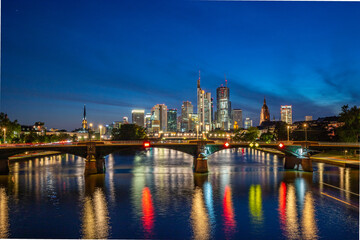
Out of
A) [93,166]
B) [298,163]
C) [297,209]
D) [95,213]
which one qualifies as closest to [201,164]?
[93,166]

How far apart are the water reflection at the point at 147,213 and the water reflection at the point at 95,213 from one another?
4153 millimetres

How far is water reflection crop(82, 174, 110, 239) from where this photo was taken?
34.1 m

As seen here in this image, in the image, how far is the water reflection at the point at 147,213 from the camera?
3491 cm

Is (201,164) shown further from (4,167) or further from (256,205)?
(4,167)

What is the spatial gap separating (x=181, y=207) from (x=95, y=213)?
442 inches

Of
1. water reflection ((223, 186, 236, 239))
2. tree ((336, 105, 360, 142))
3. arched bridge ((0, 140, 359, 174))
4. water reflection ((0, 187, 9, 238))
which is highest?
tree ((336, 105, 360, 142))

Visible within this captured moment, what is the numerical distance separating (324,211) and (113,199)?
95.7 feet

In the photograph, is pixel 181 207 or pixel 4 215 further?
pixel 181 207

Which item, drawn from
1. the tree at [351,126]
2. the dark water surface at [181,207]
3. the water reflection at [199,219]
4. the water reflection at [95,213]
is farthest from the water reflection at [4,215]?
the tree at [351,126]

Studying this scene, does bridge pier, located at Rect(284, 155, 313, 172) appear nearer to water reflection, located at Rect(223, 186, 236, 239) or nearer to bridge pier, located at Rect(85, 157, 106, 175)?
water reflection, located at Rect(223, 186, 236, 239)

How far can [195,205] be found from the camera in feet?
149

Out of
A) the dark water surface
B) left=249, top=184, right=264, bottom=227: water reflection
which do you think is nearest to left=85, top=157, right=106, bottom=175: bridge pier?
the dark water surface

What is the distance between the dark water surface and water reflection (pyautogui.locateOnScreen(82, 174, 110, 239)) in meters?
0.10

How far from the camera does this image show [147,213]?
4131 cm
